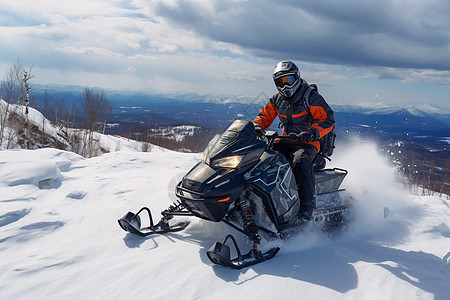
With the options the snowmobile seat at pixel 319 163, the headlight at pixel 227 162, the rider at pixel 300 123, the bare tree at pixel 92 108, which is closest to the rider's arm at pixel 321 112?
the rider at pixel 300 123

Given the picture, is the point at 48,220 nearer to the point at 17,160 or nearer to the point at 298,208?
the point at 17,160

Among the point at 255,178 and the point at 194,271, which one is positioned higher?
the point at 255,178

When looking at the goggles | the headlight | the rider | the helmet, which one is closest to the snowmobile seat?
the rider

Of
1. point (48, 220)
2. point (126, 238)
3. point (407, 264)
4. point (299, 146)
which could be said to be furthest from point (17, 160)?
point (407, 264)

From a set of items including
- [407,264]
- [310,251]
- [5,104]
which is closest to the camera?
[407,264]

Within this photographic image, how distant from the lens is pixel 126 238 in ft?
12.4

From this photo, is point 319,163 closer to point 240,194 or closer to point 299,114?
point 299,114

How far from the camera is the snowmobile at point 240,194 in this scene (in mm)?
3281

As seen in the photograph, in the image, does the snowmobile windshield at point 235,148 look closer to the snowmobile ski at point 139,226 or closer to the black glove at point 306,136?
the black glove at point 306,136

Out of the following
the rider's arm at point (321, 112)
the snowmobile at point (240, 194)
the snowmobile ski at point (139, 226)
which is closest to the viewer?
the snowmobile at point (240, 194)

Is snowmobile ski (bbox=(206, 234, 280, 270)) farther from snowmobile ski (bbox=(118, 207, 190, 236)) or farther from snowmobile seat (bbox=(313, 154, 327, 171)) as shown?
snowmobile seat (bbox=(313, 154, 327, 171))

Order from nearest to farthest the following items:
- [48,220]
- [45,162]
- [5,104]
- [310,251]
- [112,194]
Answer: [310,251] → [48,220] → [112,194] → [45,162] → [5,104]

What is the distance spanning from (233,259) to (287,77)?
250 cm

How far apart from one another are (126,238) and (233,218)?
52.4 inches
